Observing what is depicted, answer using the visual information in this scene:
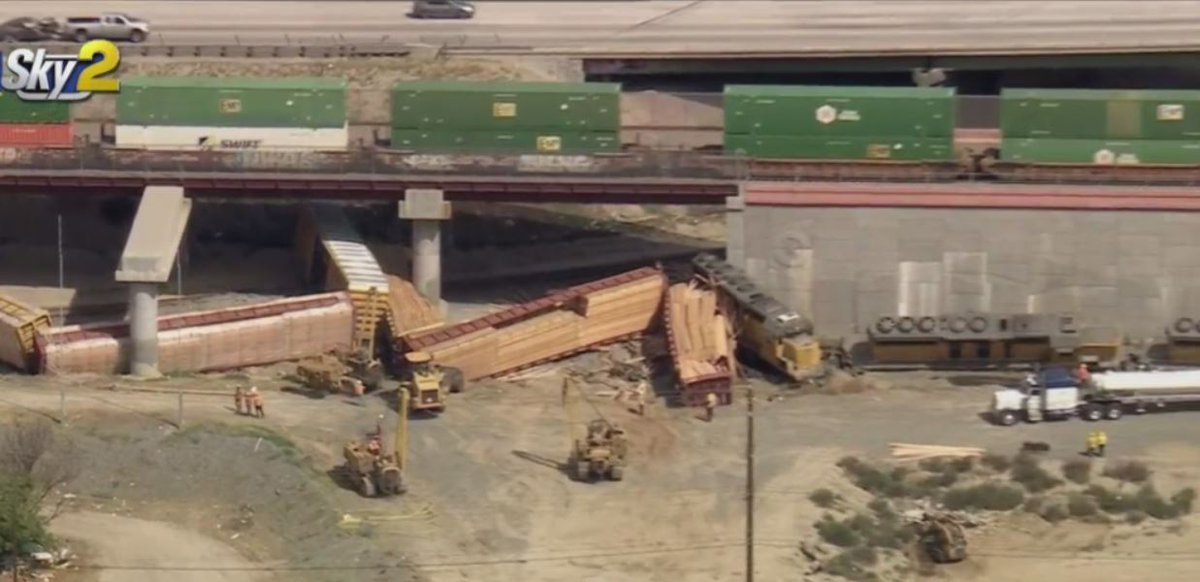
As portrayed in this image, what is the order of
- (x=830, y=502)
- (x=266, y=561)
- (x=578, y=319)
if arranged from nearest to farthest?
(x=266, y=561) → (x=830, y=502) → (x=578, y=319)

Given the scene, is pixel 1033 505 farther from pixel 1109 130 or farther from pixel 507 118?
pixel 507 118

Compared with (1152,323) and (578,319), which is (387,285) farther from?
(1152,323)

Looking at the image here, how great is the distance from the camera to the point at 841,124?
80188mm

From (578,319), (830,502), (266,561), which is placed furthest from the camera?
(578,319)

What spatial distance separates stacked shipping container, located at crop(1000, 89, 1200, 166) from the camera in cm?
7994

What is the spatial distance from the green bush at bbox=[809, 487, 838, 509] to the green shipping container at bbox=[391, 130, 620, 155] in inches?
681

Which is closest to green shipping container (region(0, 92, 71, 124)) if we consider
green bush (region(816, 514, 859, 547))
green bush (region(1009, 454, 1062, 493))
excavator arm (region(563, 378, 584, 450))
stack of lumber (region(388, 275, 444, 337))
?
stack of lumber (region(388, 275, 444, 337))

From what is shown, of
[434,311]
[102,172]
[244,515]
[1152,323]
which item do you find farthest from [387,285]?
[1152,323]

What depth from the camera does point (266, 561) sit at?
61.5m

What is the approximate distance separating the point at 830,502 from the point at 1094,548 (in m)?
6.58

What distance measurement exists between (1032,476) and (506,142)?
21176 millimetres

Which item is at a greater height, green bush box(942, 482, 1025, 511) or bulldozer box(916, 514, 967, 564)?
green bush box(942, 482, 1025, 511)

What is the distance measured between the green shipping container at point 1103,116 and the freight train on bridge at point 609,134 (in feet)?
0.10

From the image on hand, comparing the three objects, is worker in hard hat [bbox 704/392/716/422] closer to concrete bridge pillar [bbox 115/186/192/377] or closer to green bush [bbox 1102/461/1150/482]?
green bush [bbox 1102/461/1150/482]
